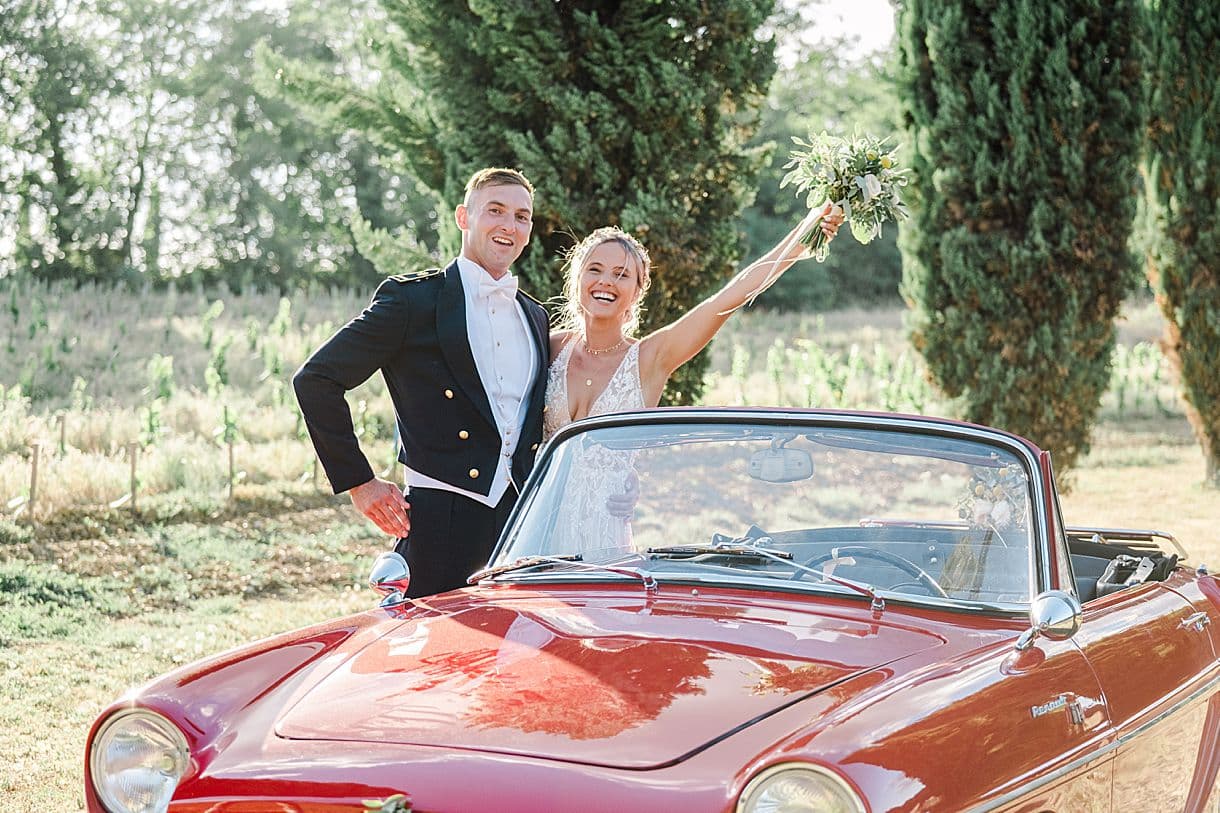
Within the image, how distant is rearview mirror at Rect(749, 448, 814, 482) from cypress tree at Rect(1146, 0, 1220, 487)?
12.5 m

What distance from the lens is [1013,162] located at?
43.9ft

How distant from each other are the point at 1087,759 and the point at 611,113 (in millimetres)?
8053

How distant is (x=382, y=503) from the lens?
14.8 ft

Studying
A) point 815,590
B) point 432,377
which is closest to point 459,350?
point 432,377

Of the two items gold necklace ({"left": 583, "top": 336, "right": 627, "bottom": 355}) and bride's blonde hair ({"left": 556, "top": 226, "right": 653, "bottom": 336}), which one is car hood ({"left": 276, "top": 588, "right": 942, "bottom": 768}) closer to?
gold necklace ({"left": 583, "top": 336, "right": 627, "bottom": 355})

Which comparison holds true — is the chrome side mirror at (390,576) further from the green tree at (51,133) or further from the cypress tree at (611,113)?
the green tree at (51,133)

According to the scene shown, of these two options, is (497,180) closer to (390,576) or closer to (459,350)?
(459,350)

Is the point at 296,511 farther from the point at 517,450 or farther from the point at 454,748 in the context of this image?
the point at 454,748

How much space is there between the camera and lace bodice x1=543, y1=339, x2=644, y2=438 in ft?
16.4

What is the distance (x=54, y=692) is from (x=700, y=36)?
699 centimetres

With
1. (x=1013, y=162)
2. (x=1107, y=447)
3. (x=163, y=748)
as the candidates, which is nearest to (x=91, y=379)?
(x=1013, y=162)

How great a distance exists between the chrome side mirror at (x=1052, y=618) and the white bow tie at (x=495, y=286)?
2339 millimetres

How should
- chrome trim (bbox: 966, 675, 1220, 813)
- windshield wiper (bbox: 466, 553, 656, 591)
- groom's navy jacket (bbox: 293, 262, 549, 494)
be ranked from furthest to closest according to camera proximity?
1. groom's navy jacket (bbox: 293, 262, 549, 494)
2. windshield wiper (bbox: 466, 553, 656, 591)
3. chrome trim (bbox: 966, 675, 1220, 813)

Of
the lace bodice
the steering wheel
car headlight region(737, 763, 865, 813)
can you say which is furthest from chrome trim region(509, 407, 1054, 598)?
car headlight region(737, 763, 865, 813)
